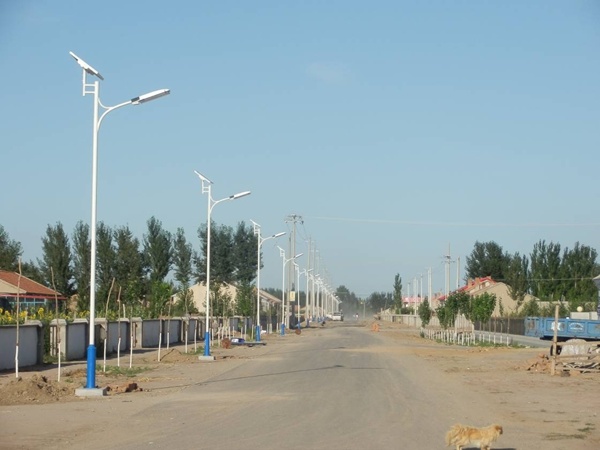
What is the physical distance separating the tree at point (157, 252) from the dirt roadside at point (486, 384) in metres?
44.6

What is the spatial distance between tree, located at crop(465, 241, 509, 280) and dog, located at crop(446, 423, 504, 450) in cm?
14213

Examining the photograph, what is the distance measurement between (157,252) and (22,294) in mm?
34398

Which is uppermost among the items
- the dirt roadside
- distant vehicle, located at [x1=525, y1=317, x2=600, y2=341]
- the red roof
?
the red roof

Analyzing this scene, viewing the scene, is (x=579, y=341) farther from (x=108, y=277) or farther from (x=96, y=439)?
(x=108, y=277)

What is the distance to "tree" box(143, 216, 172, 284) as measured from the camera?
8894 centimetres

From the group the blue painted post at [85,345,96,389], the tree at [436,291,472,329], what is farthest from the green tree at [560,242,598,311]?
the blue painted post at [85,345,96,389]

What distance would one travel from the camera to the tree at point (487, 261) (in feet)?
505

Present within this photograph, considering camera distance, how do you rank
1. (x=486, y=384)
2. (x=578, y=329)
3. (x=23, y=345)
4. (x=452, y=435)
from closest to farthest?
(x=452, y=435) → (x=486, y=384) → (x=23, y=345) → (x=578, y=329)

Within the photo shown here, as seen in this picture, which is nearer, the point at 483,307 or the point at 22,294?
the point at 22,294

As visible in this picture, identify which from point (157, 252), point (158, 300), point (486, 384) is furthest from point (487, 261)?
point (486, 384)

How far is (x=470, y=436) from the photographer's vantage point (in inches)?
528

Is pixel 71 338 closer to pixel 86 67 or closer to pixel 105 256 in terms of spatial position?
pixel 86 67

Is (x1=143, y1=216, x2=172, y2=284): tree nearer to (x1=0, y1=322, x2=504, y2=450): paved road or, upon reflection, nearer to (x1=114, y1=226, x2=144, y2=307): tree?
(x1=114, y1=226, x2=144, y2=307): tree

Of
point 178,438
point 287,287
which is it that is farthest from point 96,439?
point 287,287
